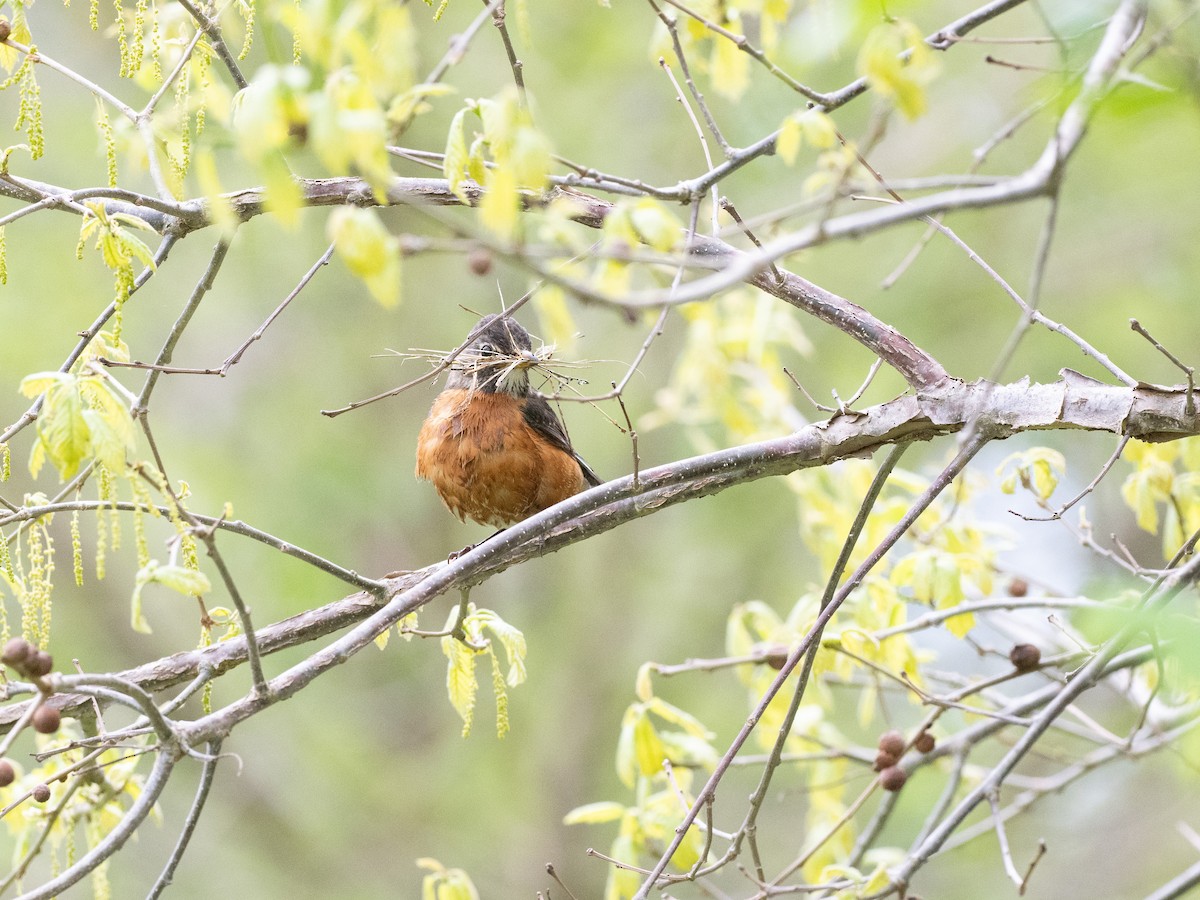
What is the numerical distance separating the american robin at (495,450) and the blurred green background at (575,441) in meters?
2.90

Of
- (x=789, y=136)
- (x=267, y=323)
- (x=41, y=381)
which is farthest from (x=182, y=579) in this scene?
(x=789, y=136)

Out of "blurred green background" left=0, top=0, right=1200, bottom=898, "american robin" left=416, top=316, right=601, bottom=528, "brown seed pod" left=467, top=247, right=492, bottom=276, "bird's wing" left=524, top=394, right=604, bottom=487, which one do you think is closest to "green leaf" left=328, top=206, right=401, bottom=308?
"brown seed pod" left=467, top=247, right=492, bottom=276

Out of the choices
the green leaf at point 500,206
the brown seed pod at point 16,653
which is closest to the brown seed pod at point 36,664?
the brown seed pod at point 16,653

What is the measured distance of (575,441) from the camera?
8.82 meters

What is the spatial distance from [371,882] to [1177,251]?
6959 mm

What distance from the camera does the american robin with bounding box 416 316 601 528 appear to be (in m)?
4.26

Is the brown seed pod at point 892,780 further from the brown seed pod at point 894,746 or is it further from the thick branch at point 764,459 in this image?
the thick branch at point 764,459

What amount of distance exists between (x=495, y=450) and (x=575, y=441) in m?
4.57

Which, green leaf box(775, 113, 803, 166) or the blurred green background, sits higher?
the blurred green background

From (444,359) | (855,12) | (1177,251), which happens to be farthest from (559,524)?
(1177,251)

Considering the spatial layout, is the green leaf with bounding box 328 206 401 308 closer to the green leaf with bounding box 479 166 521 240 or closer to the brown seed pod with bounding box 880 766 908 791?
the green leaf with bounding box 479 166 521 240

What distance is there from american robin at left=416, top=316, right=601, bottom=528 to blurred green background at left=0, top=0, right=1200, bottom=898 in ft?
9.50

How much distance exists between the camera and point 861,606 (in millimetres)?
3521

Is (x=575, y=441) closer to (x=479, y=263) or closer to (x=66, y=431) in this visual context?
(x=66, y=431)
